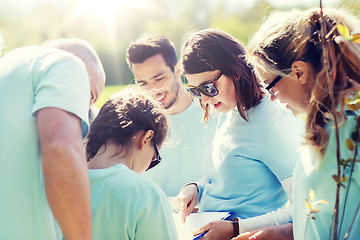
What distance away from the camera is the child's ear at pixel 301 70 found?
1.79 meters

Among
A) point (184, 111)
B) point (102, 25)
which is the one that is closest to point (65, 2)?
point (102, 25)

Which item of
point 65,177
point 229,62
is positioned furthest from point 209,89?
point 65,177

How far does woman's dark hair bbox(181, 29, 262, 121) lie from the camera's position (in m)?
2.52

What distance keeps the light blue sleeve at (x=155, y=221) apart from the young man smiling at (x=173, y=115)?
3.79 feet

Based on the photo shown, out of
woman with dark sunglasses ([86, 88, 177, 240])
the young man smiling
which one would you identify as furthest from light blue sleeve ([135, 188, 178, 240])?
the young man smiling

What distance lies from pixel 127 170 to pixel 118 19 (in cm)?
2805

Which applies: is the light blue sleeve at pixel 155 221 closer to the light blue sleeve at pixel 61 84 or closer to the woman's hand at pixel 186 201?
the light blue sleeve at pixel 61 84

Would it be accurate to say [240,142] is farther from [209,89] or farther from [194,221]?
[194,221]

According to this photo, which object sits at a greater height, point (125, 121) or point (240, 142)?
point (125, 121)

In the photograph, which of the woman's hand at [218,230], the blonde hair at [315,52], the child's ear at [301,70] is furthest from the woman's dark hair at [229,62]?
the child's ear at [301,70]

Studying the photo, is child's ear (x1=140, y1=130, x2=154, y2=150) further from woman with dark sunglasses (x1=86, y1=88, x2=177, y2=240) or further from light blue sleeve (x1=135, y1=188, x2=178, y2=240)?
light blue sleeve (x1=135, y1=188, x2=178, y2=240)

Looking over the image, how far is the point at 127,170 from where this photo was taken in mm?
1828

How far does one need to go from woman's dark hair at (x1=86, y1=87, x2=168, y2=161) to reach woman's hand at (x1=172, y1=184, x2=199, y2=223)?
569mm

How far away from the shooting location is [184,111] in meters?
3.44
